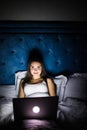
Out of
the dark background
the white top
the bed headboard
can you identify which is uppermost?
the dark background

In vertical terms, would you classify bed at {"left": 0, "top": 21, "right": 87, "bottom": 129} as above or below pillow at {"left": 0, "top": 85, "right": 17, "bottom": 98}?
above

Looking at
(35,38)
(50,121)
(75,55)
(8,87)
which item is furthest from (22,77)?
(50,121)

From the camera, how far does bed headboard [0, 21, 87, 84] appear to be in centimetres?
322

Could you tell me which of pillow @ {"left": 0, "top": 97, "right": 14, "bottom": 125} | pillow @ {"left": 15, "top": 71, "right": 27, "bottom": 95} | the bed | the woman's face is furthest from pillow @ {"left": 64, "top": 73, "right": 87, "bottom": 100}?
pillow @ {"left": 0, "top": 97, "right": 14, "bottom": 125}

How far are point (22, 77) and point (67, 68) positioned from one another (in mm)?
635

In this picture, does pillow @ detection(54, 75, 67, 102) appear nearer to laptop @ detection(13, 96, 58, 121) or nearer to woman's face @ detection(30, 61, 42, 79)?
woman's face @ detection(30, 61, 42, 79)

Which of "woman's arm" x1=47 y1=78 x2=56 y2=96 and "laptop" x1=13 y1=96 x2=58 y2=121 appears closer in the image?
"laptop" x1=13 y1=96 x2=58 y2=121

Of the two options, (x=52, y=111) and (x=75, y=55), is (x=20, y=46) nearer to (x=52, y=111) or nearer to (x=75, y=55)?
(x=75, y=55)

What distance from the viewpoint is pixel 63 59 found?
→ 11.0 ft

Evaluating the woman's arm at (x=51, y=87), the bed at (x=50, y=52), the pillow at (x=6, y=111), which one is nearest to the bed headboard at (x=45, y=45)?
the bed at (x=50, y=52)

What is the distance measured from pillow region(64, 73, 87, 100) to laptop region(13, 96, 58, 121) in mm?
740

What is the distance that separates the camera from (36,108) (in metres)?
2.35

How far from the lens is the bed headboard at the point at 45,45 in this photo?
10.6ft

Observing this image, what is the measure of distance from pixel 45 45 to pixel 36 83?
22.1 inches
